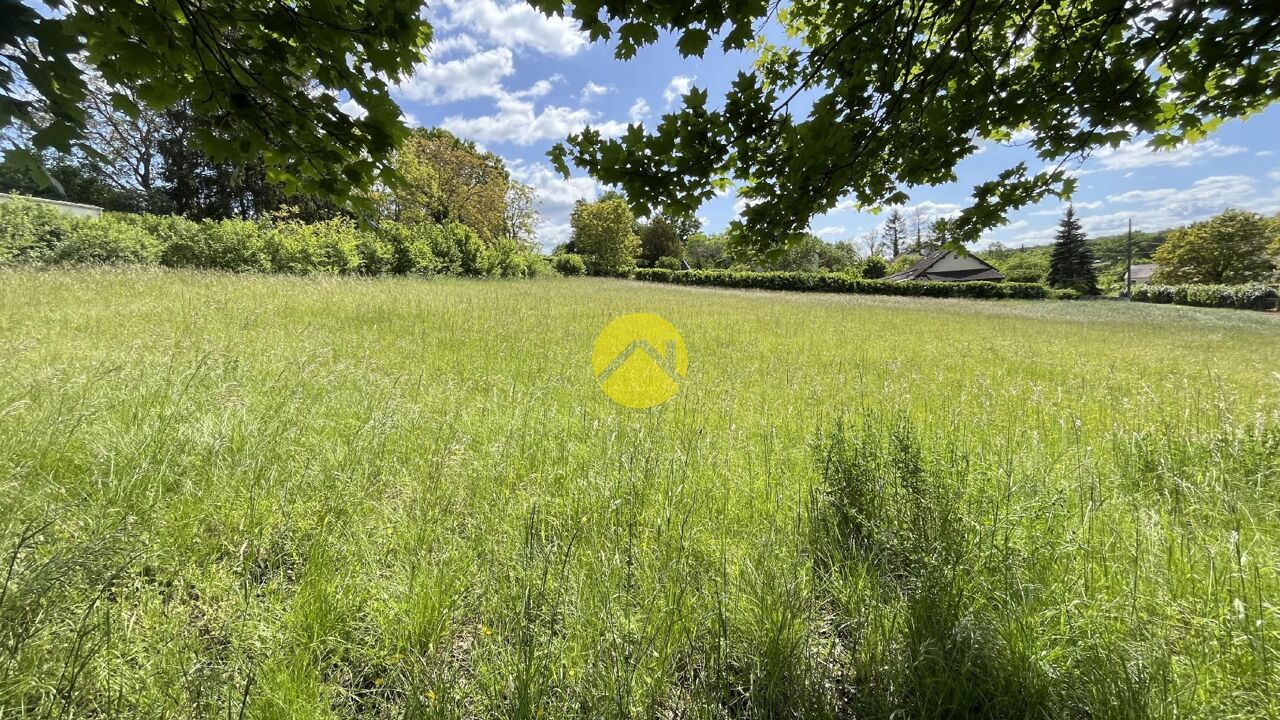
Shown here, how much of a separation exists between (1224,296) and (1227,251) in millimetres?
15813

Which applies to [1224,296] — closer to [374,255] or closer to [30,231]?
[374,255]

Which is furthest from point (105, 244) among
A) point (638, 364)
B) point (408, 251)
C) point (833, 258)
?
point (833, 258)

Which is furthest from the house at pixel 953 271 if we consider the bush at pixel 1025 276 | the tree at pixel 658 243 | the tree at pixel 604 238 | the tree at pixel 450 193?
the tree at pixel 450 193

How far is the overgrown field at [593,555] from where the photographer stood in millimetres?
1471

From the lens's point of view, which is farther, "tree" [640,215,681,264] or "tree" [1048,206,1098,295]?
"tree" [640,215,681,264]

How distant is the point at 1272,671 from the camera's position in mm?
1448

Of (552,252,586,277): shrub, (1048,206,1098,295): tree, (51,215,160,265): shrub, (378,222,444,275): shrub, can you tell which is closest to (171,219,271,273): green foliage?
(51,215,160,265): shrub

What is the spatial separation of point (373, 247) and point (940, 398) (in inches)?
849

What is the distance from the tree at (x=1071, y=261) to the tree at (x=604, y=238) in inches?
1903

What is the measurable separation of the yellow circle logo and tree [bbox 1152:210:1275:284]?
222 feet

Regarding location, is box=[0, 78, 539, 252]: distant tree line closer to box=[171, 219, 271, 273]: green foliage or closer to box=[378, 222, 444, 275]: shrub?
box=[378, 222, 444, 275]: shrub

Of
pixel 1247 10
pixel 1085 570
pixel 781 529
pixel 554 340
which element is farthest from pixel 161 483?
pixel 1247 10

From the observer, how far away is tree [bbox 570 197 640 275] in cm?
4288

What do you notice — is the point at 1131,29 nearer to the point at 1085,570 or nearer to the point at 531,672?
the point at 1085,570
